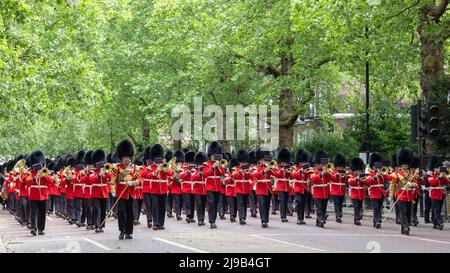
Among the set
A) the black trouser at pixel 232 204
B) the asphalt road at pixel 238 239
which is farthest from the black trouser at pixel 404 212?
the black trouser at pixel 232 204

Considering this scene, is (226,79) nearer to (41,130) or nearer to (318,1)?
(318,1)

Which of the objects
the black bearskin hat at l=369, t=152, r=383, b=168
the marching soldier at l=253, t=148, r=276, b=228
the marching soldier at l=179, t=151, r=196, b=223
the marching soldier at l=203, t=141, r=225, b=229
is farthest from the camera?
the black bearskin hat at l=369, t=152, r=383, b=168

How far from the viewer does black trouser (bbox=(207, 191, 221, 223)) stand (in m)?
20.7

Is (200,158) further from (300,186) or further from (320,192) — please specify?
(320,192)

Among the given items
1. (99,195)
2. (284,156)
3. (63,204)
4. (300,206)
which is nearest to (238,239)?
(99,195)

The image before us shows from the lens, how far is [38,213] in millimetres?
19812

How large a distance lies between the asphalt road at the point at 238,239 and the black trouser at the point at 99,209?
310mm

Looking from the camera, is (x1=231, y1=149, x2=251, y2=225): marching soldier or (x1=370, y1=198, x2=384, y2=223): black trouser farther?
(x1=231, y1=149, x2=251, y2=225): marching soldier

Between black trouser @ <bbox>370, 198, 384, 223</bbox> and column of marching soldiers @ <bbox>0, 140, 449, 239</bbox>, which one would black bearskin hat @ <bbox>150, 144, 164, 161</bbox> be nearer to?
column of marching soldiers @ <bbox>0, 140, 449, 239</bbox>

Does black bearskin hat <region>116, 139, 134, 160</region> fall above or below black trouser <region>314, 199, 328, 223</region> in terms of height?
above

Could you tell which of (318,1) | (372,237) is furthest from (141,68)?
(372,237)

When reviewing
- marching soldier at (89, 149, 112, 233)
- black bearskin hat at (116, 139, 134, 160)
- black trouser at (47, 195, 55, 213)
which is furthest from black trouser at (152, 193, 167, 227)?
black trouser at (47, 195, 55, 213)

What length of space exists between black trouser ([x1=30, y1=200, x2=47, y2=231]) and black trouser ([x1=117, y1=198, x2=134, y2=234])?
9.76 ft

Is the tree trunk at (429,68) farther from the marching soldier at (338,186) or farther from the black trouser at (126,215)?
the black trouser at (126,215)
